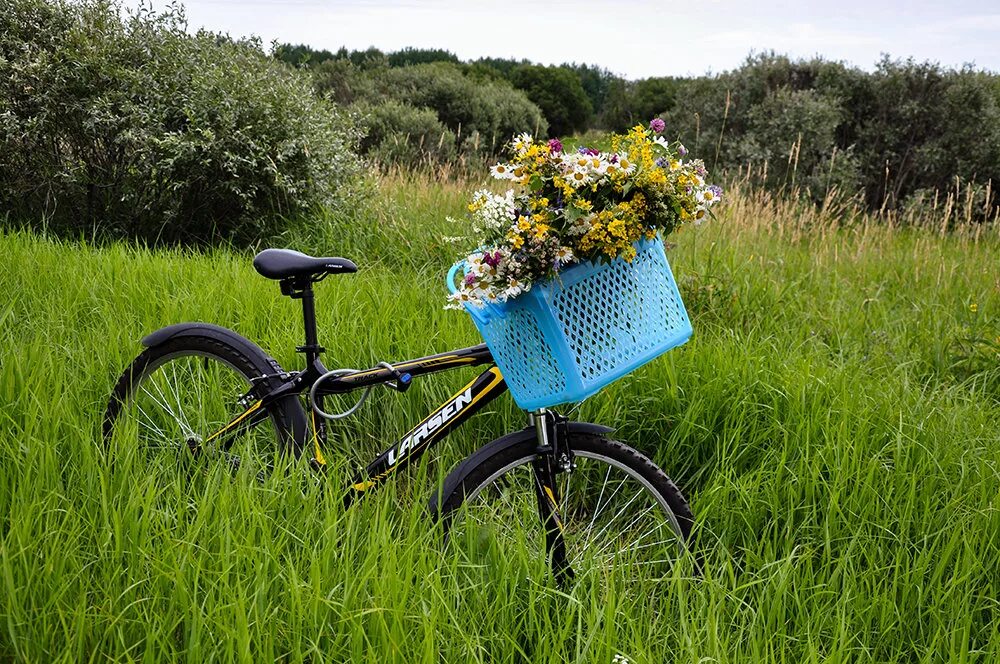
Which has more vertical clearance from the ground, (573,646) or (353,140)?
(353,140)

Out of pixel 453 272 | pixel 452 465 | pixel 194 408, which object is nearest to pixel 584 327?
pixel 453 272

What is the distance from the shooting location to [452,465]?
3383mm

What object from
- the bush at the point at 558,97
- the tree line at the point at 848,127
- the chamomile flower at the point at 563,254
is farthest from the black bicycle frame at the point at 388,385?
the bush at the point at 558,97

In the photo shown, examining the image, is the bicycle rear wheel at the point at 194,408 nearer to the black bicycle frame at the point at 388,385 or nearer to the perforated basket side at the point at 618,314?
the black bicycle frame at the point at 388,385

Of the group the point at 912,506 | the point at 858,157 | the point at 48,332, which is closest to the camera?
the point at 912,506

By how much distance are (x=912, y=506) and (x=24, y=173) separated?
22.4ft

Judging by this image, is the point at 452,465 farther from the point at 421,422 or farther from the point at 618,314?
the point at 618,314

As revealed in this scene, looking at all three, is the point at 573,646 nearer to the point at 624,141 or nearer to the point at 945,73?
the point at 624,141

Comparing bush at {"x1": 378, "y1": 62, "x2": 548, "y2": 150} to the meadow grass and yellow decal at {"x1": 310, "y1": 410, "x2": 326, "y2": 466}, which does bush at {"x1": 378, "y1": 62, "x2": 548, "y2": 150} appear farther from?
yellow decal at {"x1": 310, "y1": 410, "x2": 326, "y2": 466}

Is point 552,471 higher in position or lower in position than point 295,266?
lower

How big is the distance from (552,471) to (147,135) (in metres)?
4.92

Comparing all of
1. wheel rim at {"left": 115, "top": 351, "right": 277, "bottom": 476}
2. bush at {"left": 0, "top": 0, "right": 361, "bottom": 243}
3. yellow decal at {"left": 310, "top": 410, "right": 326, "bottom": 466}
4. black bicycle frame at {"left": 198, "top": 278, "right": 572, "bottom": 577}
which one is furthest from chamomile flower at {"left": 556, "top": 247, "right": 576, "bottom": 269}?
bush at {"left": 0, "top": 0, "right": 361, "bottom": 243}

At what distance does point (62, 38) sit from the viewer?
6438mm

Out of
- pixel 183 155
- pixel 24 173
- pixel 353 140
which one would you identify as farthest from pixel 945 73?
pixel 24 173
